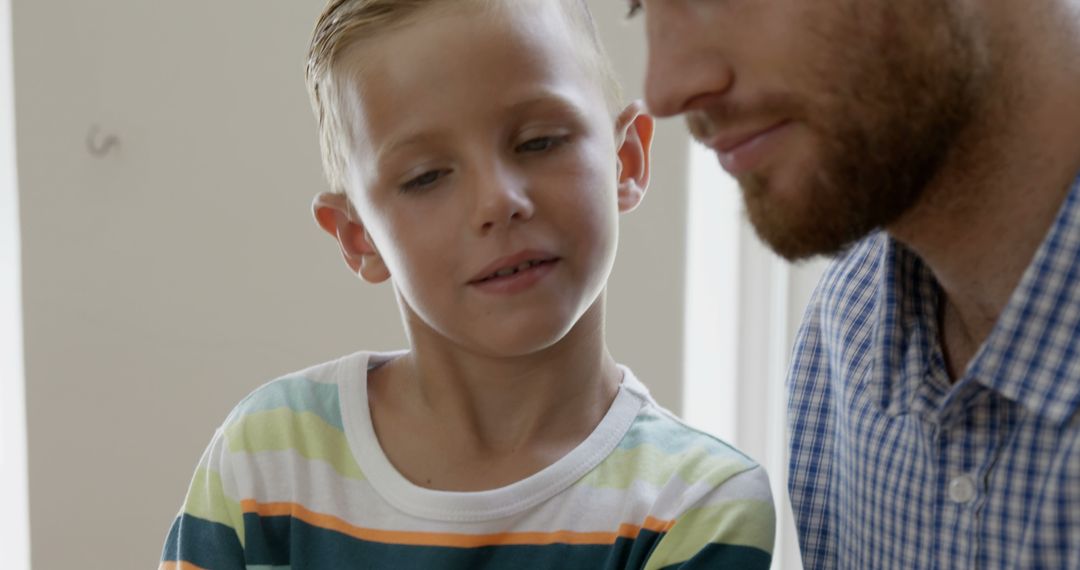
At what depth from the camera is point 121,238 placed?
1.82 m

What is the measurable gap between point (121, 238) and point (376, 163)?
81 centimetres

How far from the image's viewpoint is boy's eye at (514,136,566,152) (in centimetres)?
113

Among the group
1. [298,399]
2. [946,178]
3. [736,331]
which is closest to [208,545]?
[298,399]

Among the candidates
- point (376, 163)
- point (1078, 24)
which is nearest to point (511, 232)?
point (376, 163)

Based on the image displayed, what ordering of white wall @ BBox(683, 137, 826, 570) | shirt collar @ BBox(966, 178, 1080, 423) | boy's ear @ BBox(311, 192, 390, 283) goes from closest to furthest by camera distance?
1. shirt collar @ BBox(966, 178, 1080, 423)
2. boy's ear @ BBox(311, 192, 390, 283)
3. white wall @ BBox(683, 137, 826, 570)

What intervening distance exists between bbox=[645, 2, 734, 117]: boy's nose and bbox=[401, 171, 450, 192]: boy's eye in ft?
0.80

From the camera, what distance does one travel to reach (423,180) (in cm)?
114

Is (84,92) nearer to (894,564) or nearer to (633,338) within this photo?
(633,338)

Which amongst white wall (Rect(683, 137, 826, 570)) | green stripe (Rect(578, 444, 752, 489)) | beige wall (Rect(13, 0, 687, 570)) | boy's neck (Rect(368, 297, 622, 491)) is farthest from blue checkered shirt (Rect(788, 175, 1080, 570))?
beige wall (Rect(13, 0, 687, 570))

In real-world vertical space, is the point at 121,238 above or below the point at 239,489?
above

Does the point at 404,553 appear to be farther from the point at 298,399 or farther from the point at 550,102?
the point at 550,102

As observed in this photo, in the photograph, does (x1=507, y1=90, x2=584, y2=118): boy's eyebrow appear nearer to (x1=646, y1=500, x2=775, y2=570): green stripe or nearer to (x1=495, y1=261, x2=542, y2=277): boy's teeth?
(x1=495, y1=261, x2=542, y2=277): boy's teeth

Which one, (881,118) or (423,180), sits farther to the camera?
(423,180)

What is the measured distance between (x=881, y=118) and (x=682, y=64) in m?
0.16
